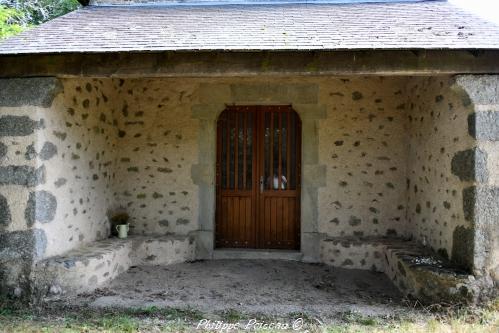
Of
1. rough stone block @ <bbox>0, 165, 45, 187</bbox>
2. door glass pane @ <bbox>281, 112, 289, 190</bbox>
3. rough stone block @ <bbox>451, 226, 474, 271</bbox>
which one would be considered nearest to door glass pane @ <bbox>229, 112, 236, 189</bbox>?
door glass pane @ <bbox>281, 112, 289, 190</bbox>

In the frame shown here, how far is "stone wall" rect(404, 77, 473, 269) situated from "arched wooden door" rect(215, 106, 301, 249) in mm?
1536

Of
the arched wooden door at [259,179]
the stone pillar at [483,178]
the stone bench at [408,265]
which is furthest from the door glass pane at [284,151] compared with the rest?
the stone pillar at [483,178]

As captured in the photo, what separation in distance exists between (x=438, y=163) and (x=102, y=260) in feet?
12.6

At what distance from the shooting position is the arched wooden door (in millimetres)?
6133

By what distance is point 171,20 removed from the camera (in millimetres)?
5086

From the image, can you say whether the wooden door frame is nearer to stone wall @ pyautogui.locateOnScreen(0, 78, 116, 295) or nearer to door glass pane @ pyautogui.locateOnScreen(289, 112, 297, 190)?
door glass pane @ pyautogui.locateOnScreen(289, 112, 297, 190)

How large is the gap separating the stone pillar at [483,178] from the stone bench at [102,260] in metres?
3.52

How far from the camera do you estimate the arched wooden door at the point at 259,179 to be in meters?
6.13

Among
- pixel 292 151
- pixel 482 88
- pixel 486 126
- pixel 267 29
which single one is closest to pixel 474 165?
pixel 486 126

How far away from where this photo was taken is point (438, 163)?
15.6 feet

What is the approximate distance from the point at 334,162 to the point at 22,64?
392cm

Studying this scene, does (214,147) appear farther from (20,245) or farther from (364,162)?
(20,245)

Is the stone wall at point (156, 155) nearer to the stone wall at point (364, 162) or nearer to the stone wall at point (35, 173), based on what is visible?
the stone wall at point (35, 173)

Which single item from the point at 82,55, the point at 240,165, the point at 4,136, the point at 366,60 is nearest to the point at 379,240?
the point at 240,165
